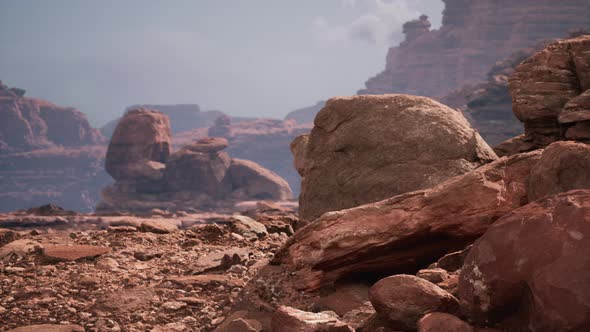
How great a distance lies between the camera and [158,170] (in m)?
91.0

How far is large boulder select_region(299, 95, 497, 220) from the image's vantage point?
358 inches

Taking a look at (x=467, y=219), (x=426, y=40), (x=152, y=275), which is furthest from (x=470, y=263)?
(x=426, y=40)

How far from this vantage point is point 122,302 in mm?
6449

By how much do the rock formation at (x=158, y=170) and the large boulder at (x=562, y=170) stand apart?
83.6 m

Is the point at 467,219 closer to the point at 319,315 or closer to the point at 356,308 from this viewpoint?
the point at 356,308

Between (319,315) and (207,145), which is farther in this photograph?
(207,145)

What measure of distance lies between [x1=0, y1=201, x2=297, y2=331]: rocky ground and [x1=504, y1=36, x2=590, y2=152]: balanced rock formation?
494 centimetres

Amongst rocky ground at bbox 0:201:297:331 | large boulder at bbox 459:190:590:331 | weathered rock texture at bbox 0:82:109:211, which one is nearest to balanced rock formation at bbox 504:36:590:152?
large boulder at bbox 459:190:590:331

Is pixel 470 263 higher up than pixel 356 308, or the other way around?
pixel 470 263

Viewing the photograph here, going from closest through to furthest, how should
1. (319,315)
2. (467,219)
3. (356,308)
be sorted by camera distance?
1. (319,315)
2. (356,308)
3. (467,219)

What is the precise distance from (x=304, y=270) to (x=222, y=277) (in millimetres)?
1558

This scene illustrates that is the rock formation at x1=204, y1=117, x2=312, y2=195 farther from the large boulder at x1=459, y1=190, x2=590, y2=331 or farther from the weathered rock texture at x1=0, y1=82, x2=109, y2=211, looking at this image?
the large boulder at x1=459, y1=190, x2=590, y2=331

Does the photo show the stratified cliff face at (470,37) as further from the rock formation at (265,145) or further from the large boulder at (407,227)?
the large boulder at (407,227)

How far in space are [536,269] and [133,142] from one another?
9133 centimetres
